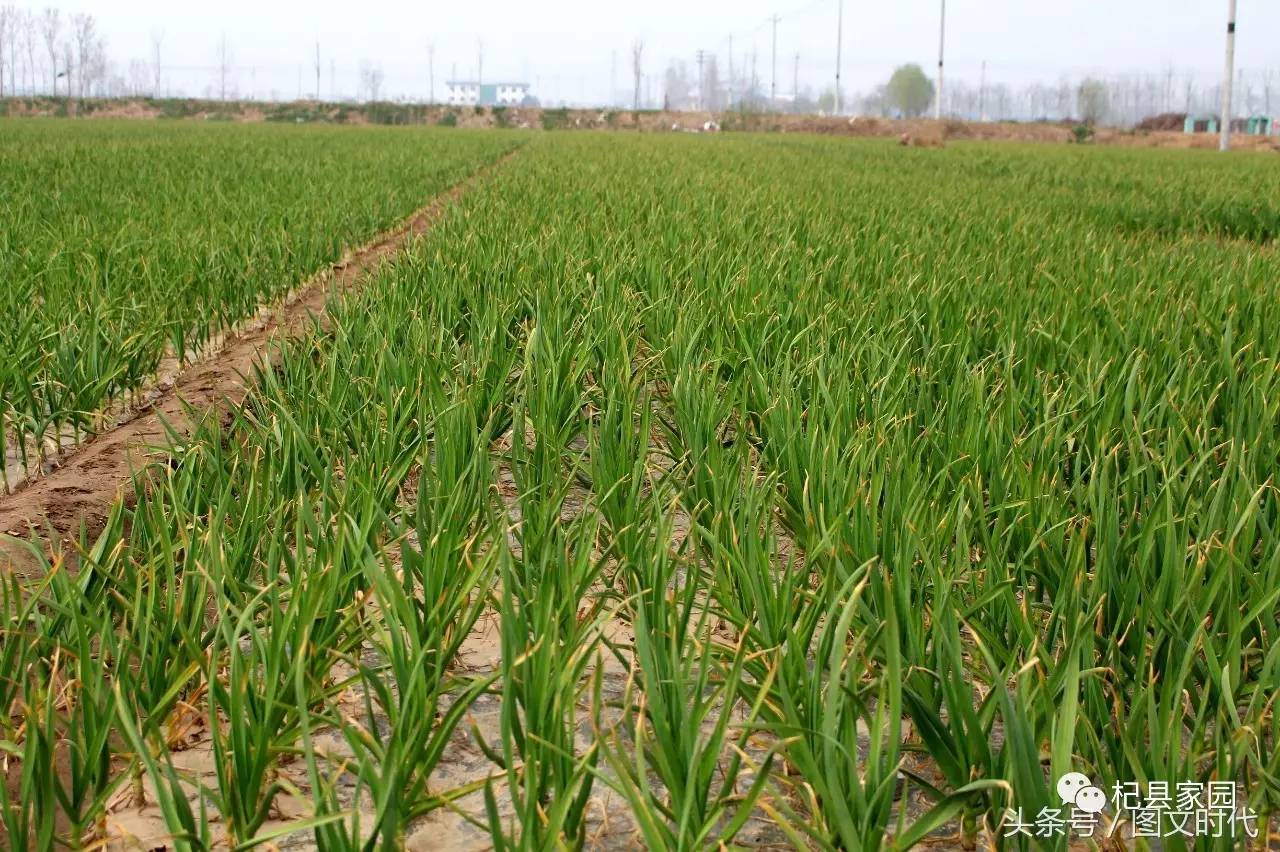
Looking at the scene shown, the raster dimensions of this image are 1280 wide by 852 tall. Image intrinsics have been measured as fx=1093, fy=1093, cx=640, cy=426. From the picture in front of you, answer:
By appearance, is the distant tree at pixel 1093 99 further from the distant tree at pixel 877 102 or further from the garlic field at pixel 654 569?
the garlic field at pixel 654 569

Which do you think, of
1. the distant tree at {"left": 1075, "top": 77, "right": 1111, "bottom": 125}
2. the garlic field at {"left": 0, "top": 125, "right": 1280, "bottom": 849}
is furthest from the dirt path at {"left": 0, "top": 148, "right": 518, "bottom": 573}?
the distant tree at {"left": 1075, "top": 77, "right": 1111, "bottom": 125}

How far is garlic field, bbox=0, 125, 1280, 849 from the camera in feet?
4.05

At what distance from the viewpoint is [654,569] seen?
1.56 metres

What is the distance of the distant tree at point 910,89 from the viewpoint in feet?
401

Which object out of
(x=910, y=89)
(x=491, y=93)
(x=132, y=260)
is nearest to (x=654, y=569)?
(x=132, y=260)

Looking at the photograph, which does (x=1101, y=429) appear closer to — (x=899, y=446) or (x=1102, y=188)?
(x=899, y=446)

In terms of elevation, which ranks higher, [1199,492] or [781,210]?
[781,210]

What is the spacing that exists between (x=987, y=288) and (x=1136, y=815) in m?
3.32

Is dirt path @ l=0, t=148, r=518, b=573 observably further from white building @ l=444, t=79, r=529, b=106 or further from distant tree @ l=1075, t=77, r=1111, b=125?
white building @ l=444, t=79, r=529, b=106

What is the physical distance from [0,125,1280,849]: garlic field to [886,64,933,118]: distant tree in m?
125

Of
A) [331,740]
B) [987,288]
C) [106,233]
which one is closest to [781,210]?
[987,288]

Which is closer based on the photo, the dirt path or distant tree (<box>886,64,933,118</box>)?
the dirt path

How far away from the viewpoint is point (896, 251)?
224 inches

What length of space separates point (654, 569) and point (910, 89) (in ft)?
427
